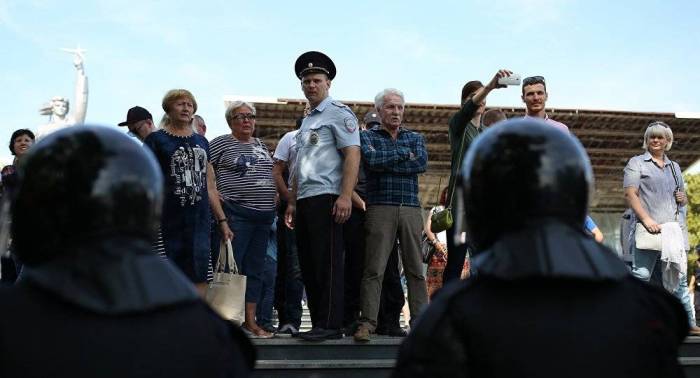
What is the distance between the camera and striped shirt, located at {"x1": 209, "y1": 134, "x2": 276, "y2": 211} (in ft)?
20.2

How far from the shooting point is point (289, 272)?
23.1 ft

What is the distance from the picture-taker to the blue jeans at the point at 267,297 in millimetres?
6961

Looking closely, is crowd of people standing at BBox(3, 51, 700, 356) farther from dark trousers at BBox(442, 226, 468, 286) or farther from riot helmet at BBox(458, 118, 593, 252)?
riot helmet at BBox(458, 118, 593, 252)

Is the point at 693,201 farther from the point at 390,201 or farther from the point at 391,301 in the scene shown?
the point at 390,201

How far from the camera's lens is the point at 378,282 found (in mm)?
5742

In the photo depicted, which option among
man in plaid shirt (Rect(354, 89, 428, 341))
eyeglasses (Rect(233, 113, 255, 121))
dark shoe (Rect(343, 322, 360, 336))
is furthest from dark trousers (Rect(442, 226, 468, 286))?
eyeglasses (Rect(233, 113, 255, 121))

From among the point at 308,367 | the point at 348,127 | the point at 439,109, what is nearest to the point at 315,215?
the point at 348,127

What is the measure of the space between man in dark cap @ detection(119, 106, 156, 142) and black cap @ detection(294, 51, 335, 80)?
1092 millimetres

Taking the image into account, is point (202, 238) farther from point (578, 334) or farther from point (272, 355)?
point (578, 334)

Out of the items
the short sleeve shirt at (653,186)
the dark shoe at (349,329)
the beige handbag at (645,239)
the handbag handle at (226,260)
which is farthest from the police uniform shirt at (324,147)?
the beige handbag at (645,239)

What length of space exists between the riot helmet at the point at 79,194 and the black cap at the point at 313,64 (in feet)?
14.3

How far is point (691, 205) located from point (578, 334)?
4876 centimetres

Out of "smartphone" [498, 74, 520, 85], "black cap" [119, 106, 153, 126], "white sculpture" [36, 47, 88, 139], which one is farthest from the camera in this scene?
"white sculpture" [36, 47, 88, 139]

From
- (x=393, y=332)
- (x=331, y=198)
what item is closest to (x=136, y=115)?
(x=331, y=198)
